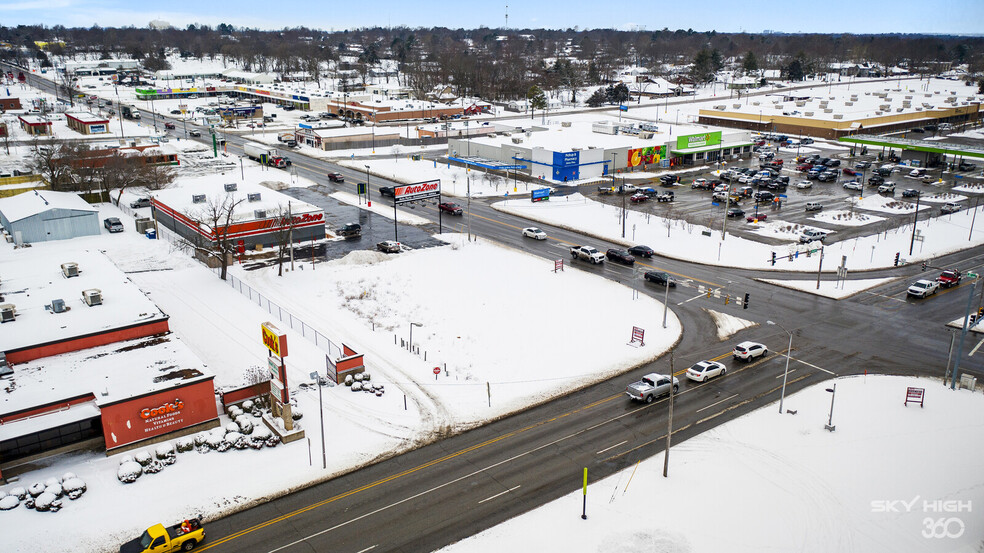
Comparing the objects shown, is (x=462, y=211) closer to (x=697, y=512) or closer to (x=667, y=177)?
(x=667, y=177)

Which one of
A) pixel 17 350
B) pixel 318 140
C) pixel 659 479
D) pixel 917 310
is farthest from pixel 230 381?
pixel 318 140

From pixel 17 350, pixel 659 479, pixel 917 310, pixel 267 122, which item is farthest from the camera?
pixel 267 122

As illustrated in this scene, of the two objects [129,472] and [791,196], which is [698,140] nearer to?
[791,196]

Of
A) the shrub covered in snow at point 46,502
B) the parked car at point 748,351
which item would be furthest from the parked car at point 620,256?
the shrub covered in snow at point 46,502

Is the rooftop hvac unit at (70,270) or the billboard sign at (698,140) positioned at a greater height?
the billboard sign at (698,140)

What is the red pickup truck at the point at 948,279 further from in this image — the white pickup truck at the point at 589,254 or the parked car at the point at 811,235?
the white pickup truck at the point at 589,254

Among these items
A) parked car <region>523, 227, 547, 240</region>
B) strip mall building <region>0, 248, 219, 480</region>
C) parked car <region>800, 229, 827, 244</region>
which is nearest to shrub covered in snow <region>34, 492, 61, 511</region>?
strip mall building <region>0, 248, 219, 480</region>

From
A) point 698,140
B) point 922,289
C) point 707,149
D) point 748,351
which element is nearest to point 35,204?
point 748,351
